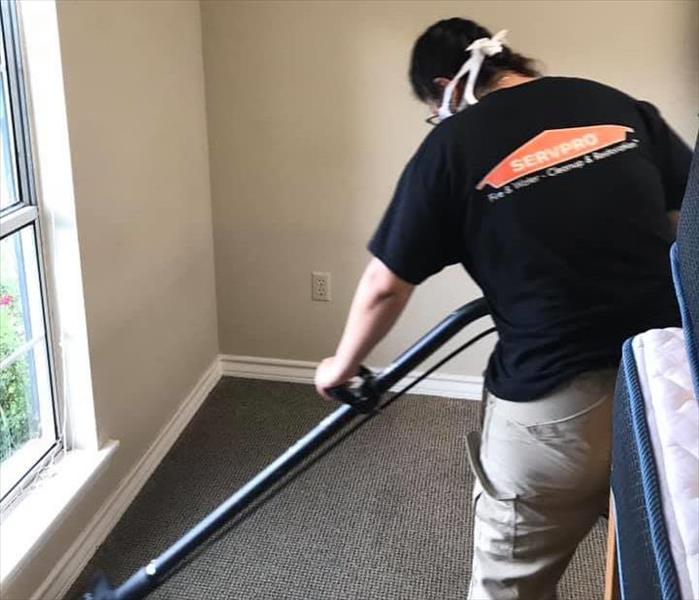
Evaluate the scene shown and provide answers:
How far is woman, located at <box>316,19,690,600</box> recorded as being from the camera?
1.46 meters

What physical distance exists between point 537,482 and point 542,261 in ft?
1.25

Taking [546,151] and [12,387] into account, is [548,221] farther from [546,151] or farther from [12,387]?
[12,387]

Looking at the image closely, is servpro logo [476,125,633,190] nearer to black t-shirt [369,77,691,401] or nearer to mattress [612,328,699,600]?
black t-shirt [369,77,691,401]

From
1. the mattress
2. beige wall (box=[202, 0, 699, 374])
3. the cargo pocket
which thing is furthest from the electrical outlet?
the mattress

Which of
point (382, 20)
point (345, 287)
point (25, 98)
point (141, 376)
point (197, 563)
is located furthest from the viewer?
point (345, 287)

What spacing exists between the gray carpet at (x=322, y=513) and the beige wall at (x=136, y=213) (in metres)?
0.14

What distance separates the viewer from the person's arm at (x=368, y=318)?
1538 millimetres

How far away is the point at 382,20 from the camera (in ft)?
8.86

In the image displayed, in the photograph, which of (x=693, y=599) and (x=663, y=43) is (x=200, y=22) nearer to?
(x=663, y=43)

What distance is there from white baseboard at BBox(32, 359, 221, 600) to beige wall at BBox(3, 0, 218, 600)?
25 mm

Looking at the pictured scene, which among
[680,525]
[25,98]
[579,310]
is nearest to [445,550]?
[579,310]

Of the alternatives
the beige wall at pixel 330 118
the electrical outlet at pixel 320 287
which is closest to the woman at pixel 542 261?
the beige wall at pixel 330 118

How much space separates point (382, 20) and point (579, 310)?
1493mm

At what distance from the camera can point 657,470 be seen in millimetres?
732
